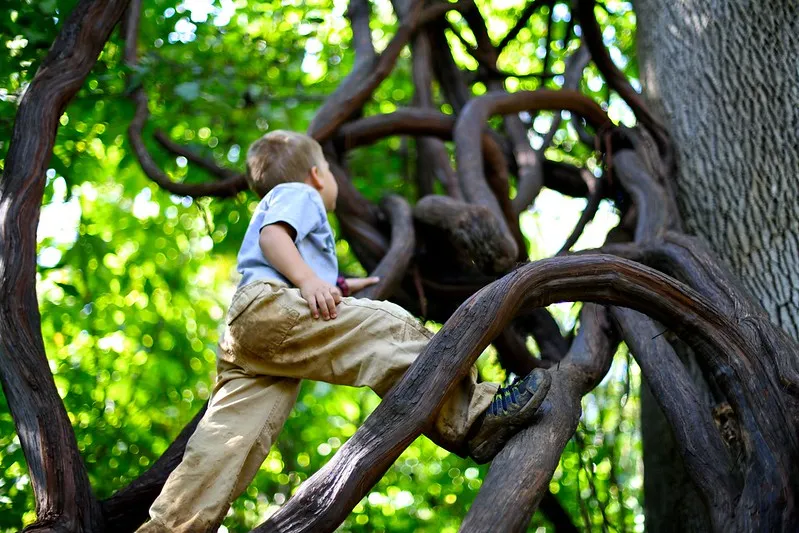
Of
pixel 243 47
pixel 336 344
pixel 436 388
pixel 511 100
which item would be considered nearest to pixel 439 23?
pixel 511 100

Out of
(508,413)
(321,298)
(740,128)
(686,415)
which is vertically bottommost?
(686,415)

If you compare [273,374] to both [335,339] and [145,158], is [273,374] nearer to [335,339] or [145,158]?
[335,339]

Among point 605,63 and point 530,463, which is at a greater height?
point 605,63

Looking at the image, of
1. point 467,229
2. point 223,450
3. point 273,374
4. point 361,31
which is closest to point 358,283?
point 467,229

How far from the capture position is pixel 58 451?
2.11 metres

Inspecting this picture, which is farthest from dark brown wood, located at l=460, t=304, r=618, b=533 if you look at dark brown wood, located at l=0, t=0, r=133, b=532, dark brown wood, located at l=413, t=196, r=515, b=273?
dark brown wood, located at l=0, t=0, r=133, b=532

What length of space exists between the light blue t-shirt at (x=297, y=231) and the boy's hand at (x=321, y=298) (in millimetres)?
126

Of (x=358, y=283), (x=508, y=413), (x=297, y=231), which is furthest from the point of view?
(x=358, y=283)

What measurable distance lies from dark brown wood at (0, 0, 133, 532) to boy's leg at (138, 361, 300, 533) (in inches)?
8.4

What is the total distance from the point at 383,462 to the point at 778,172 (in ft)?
6.81

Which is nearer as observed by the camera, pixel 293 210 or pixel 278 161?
pixel 293 210

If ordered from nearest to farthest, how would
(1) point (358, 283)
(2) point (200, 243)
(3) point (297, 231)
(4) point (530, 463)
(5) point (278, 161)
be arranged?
(4) point (530, 463), (3) point (297, 231), (5) point (278, 161), (1) point (358, 283), (2) point (200, 243)

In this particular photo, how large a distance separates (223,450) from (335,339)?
15.6 inches

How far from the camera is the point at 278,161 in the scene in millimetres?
2857
